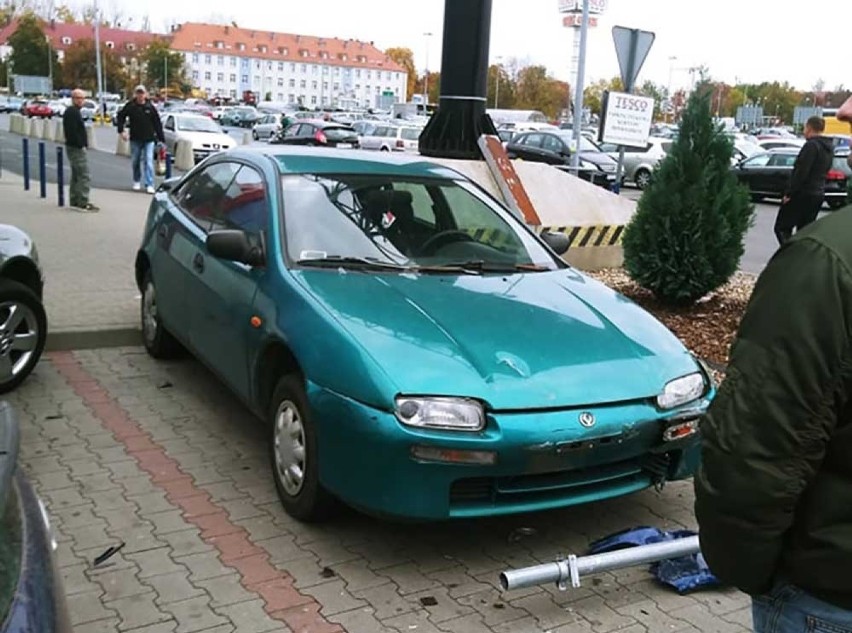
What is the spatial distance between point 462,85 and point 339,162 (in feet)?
18.4

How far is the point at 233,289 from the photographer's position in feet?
15.3

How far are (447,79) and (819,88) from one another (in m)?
107

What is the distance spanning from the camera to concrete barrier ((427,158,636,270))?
1027cm

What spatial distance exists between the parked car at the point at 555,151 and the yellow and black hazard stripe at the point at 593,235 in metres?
14.3

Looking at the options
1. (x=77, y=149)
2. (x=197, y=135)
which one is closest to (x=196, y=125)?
(x=197, y=135)

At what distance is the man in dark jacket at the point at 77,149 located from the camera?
13312 mm

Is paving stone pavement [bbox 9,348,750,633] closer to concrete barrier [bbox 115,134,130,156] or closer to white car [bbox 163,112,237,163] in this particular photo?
white car [bbox 163,112,237,163]

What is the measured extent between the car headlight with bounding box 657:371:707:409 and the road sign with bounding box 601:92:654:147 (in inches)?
310

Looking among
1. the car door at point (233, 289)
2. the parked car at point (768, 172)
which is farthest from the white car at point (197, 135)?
the car door at point (233, 289)

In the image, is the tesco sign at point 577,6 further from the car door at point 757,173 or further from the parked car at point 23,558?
the parked car at point 23,558

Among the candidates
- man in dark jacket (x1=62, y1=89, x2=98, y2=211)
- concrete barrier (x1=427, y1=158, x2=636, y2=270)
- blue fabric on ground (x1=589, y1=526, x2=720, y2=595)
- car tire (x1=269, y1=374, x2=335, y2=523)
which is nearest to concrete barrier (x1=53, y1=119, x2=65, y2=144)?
man in dark jacket (x1=62, y1=89, x2=98, y2=211)

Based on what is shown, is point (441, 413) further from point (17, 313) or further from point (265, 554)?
point (17, 313)

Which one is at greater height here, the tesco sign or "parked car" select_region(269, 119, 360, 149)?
the tesco sign

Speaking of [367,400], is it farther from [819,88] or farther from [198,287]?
[819,88]
